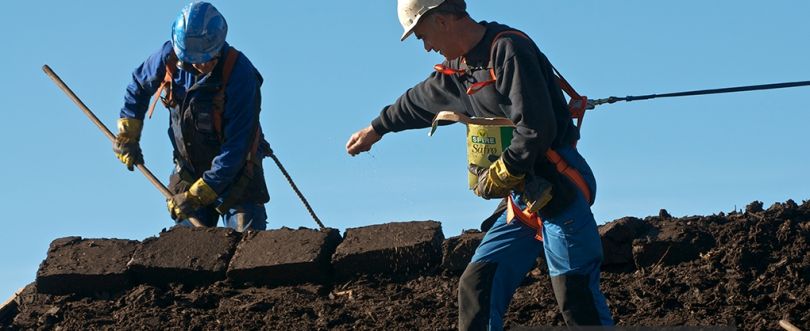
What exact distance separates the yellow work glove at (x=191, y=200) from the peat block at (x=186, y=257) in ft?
A: 0.71

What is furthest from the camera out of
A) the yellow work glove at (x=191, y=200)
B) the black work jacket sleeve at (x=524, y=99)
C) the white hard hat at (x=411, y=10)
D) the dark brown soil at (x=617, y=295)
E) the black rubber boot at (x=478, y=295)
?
the yellow work glove at (x=191, y=200)

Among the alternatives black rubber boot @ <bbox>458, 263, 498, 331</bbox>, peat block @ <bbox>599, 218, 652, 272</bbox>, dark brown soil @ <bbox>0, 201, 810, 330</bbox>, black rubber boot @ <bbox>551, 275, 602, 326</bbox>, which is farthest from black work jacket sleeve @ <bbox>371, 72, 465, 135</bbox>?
peat block @ <bbox>599, 218, 652, 272</bbox>

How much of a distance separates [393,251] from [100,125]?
265 cm

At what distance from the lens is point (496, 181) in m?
7.37

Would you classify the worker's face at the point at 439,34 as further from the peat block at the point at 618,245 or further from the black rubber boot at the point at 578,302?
the peat block at the point at 618,245

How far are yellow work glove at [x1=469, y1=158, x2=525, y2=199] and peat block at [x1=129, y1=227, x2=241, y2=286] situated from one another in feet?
9.71

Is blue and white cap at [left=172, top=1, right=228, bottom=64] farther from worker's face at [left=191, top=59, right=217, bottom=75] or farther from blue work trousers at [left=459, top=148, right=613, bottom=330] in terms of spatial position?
blue work trousers at [left=459, top=148, right=613, bottom=330]

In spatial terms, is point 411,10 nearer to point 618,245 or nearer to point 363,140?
point 363,140

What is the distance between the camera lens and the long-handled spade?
11117 millimetres

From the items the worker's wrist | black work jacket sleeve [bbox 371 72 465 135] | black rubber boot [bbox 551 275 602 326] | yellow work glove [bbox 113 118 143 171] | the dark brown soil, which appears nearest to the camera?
black rubber boot [bbox 551 275 602 326]

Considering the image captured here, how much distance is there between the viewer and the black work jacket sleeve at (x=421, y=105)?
7883 mm

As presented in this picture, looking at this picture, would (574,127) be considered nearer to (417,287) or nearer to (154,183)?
(417,287)

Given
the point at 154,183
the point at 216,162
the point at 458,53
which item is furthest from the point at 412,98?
the point at 154,183

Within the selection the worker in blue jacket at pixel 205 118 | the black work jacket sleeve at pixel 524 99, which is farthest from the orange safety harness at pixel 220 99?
the black work jacket sleeve at pixel 524 99
